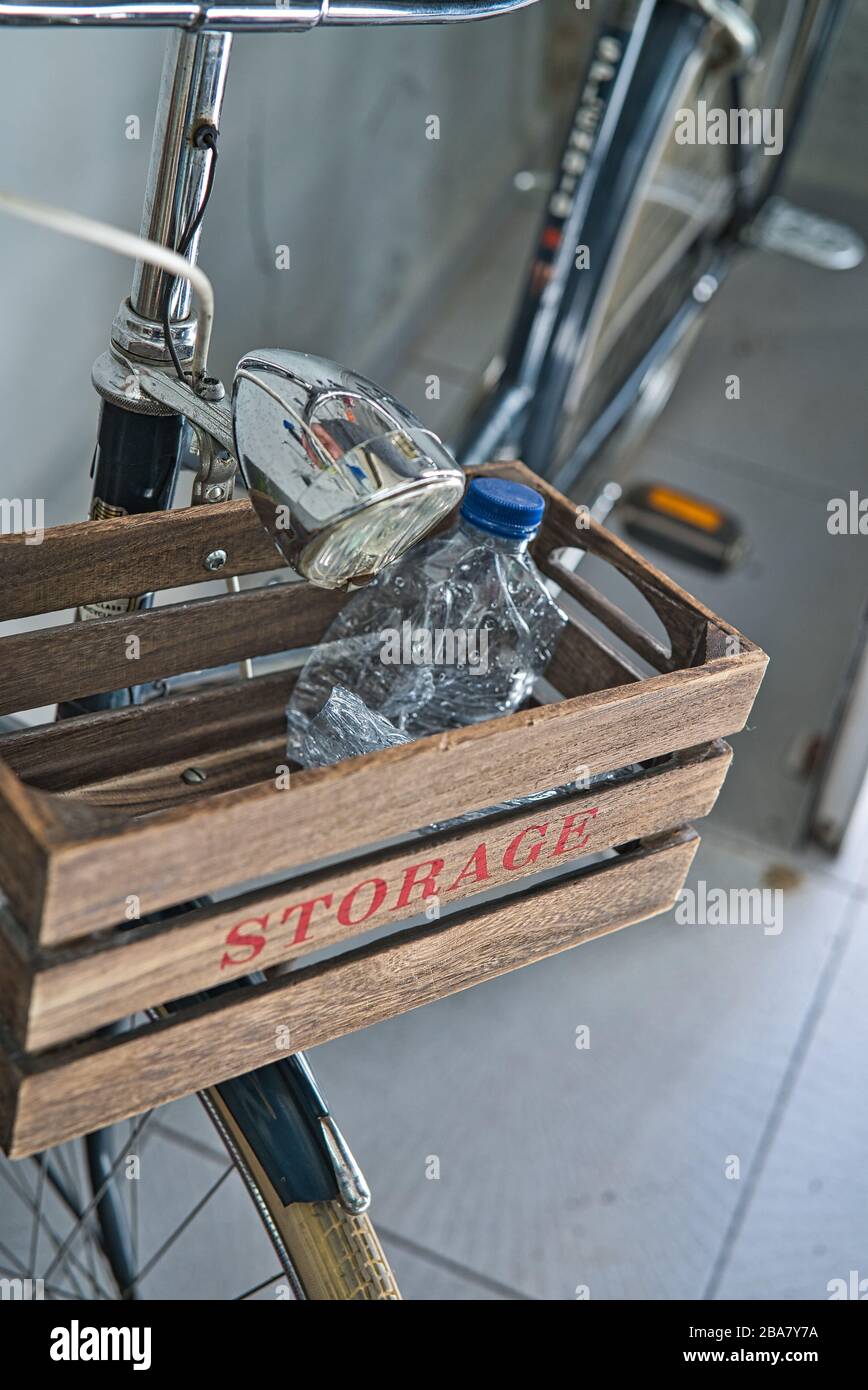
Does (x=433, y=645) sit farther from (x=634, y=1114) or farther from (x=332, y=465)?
(x=634, y=1114)

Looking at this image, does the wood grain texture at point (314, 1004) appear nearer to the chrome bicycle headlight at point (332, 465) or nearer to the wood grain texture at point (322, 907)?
the wood grain texture at point (322, 907)

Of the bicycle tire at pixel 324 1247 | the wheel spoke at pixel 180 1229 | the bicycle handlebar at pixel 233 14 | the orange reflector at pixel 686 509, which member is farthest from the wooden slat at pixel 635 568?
the orange reflector at pixel 686 509

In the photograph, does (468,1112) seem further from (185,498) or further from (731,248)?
(731,248)

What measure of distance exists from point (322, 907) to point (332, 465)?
171mm

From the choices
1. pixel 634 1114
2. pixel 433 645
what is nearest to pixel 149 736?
pixel 433 645

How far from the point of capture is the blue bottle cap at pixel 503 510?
0.62 m

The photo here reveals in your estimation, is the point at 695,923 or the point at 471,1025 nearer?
the point at 471,1025

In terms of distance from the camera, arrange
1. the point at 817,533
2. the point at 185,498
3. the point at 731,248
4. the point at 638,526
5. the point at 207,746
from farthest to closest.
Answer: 1. the point at 817,533
2. the point at 731,248
3. the point at 638,526
4. the point at 185,498
5. the point at 207,746

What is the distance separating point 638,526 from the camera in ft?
6.00

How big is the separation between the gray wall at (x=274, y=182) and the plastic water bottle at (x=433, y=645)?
653mm

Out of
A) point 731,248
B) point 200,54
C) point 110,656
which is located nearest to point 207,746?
point 110,656

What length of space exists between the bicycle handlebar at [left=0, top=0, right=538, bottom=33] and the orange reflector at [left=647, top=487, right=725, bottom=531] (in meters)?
1.26

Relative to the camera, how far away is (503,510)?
622 mm
